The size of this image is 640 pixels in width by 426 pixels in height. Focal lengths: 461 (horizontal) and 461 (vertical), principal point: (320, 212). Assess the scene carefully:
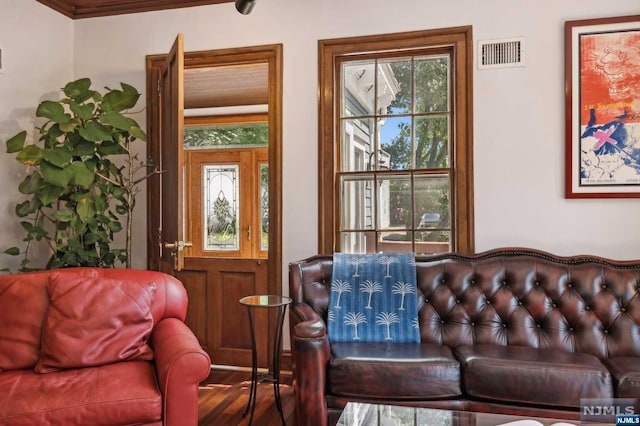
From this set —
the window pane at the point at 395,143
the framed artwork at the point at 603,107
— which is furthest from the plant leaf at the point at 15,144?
the framed artwork at the point at 603,107

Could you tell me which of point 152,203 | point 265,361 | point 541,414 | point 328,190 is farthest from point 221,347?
point 541,414

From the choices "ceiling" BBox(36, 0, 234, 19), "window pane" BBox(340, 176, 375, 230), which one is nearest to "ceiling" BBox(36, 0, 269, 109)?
"ceiling" BBox(36, 0, 234, 19)

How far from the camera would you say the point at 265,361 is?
3656 millimetres

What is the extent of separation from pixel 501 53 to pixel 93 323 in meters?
2.88

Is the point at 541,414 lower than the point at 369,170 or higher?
lower

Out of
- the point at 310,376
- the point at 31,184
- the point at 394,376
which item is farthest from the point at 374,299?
the point at 31,184

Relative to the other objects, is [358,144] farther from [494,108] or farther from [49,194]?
[49,194]

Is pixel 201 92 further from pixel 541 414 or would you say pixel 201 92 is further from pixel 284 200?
pixel 541 414

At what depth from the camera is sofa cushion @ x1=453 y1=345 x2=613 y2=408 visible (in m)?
2.07

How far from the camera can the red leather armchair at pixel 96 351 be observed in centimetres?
182

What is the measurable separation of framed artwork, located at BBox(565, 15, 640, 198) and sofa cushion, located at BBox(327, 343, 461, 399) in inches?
59.5

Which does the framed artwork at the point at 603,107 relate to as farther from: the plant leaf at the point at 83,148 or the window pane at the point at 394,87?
the plant leaf at the point at 83,148

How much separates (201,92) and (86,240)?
7.33 ft

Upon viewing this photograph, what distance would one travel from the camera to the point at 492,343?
8.48 ft
